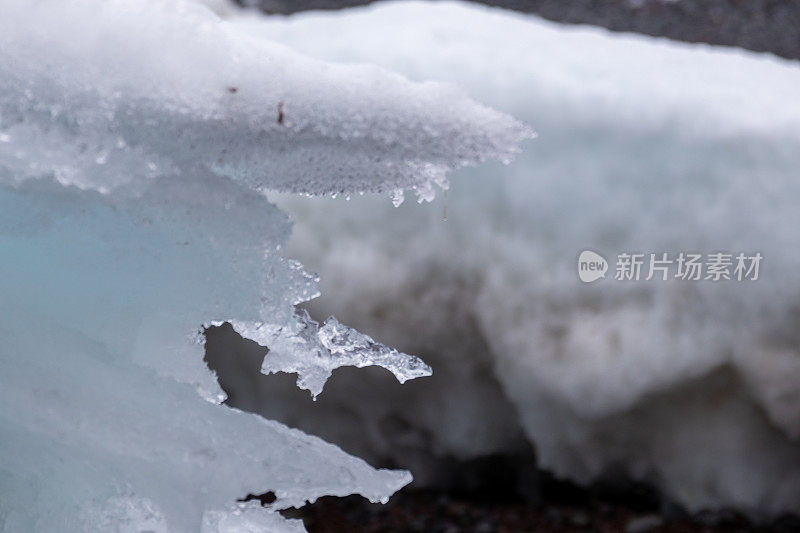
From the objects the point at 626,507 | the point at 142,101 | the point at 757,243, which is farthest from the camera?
the point at 626,507

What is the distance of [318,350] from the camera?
65cm

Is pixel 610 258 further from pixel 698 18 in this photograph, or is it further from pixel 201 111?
pixel 698 18

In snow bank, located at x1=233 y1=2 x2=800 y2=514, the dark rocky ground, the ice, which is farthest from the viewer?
the dark rocky ground

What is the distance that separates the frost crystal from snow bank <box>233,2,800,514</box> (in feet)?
2.74

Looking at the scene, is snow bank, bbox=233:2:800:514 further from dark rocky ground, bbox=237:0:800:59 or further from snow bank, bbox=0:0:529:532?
dark rocky ground, bbox=237:0:800:59

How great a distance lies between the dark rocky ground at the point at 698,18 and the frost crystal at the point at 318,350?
253cm

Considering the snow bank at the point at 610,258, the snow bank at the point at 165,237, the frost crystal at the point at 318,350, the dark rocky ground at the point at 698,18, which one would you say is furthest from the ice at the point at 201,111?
the dark rocky ground at the point at 698,18

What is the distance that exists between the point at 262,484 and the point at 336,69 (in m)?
0.33

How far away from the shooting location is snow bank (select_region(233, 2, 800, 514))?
1384 millimetres

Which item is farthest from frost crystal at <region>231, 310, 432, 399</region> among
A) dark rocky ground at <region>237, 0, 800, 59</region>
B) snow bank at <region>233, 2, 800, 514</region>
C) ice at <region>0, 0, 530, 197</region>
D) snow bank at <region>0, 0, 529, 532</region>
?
dark rocky ground at <region>237, 0, 800, 59</region>

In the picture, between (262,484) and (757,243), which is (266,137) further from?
(757,243)

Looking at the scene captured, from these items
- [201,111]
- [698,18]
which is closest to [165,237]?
[201,111]

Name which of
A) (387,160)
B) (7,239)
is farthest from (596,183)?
(7,239)

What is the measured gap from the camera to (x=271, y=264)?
2.06ft
